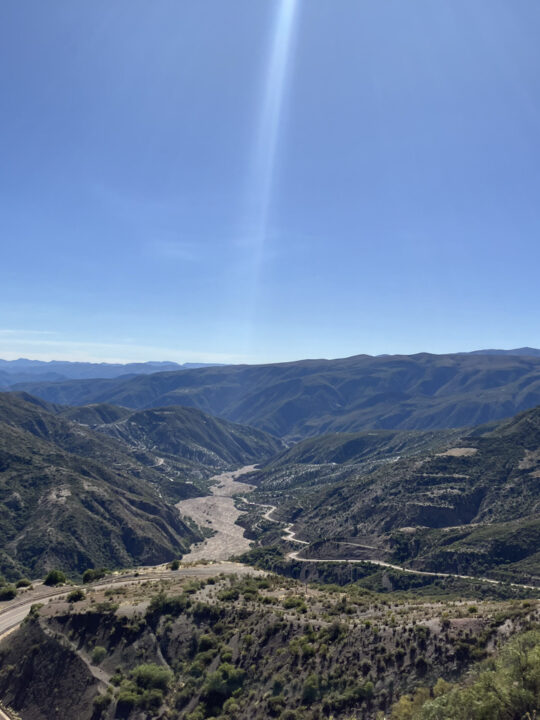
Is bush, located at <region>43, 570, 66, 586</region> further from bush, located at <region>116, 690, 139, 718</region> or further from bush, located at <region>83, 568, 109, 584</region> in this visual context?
bush, located at <region>116, 690, 139, 718</region>

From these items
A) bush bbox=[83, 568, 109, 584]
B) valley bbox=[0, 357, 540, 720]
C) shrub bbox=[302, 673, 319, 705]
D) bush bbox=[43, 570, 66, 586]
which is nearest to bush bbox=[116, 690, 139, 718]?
valley bbox=[0, 357, 540, 720]

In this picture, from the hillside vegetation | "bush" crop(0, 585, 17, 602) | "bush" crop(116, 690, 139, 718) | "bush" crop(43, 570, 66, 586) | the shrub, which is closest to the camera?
the hillside vegetation

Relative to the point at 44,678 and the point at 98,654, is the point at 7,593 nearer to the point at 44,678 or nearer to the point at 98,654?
the point at 44,678

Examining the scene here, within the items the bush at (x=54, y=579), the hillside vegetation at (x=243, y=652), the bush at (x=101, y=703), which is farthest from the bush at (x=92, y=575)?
the bush at (x=101, y=703)

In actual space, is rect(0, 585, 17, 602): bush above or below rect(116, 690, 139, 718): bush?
below

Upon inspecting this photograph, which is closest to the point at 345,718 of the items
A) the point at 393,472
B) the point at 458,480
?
the point at 458,480

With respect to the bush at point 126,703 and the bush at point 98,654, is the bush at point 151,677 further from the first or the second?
the bush at point 98,654

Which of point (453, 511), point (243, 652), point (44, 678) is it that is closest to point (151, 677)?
point (243, 652)

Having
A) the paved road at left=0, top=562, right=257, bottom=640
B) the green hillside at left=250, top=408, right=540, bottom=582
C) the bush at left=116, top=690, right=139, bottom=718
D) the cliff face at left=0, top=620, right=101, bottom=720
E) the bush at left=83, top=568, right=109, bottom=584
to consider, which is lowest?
the green hillside at left=250, top=408, right=540, bottom=582

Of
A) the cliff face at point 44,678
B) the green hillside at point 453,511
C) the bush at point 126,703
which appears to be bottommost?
the green hillside at point 453,511

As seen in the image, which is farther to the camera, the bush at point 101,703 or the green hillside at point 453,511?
the green hillside at point 453,511

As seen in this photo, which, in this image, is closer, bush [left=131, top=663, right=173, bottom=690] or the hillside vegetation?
the hillside vegetation
